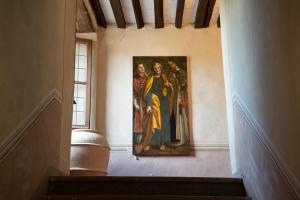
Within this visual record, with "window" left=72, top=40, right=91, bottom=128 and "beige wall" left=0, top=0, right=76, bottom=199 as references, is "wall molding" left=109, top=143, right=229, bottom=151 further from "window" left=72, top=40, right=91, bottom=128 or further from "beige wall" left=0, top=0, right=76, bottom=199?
"beige wall" left=0, top=0, right=76, bottom=199

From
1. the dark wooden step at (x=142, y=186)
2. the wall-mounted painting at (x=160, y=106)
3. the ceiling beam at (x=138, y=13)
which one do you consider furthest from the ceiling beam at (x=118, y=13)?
the dark wooden step at (x=142, y=186)

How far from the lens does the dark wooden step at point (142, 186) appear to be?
3164 millimetres

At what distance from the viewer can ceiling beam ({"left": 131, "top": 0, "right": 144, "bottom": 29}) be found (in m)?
6.77

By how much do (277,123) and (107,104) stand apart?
4994 mm

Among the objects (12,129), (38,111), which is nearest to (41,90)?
(38,111)

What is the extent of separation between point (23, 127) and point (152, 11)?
4983mm

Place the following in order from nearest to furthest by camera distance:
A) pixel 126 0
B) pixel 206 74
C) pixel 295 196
Answer: pixel 295 196, pixel 126 0, pixel 206 74

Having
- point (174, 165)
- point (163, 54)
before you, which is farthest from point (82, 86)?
point (174, 165)

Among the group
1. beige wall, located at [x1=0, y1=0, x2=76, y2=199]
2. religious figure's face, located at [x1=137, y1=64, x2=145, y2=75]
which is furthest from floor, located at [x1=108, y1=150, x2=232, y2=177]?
beige wall, located at [x1=0, y1=0, x2=76, y2=199]

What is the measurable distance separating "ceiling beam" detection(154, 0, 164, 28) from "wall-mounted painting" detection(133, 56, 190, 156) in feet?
2.12

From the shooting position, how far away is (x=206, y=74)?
734 cm

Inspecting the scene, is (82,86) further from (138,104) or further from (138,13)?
(138,13)

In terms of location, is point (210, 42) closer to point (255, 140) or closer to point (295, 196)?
point (255, 140)

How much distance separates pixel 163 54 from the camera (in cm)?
741
